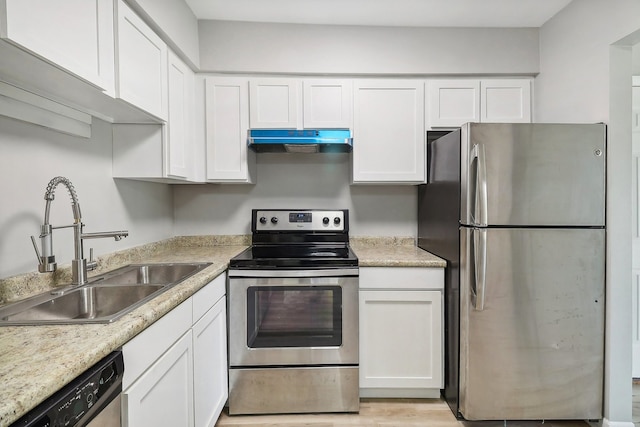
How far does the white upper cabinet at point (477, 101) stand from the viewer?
7.44ft

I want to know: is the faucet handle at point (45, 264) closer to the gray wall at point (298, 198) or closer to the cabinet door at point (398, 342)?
the gray wall at point (298, 198)

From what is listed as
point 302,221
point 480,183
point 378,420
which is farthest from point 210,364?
point 480,183

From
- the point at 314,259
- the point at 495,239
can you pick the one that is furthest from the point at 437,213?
the point at 314,259

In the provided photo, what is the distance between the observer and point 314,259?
195 cm

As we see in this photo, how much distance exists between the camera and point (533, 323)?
5.68 ft

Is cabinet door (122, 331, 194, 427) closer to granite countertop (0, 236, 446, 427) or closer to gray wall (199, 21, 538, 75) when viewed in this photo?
granite countertop (0, 236, 446, 427)

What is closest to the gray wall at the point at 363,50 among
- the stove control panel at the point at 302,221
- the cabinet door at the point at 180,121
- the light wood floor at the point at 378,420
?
the cabinet door at the point at 180,121

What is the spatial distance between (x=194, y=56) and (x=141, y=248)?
4.27 ft

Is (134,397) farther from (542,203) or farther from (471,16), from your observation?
(471,16)

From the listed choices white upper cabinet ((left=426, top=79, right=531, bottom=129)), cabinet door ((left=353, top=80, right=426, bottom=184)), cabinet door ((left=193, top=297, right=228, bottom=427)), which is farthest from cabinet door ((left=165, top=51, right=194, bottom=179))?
white upper cabinet ((left=426, top=79, right=531, bottom=129))

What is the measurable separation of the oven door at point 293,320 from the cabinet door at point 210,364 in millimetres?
76

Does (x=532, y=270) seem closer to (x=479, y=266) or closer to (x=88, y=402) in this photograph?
(x=479, y=266)

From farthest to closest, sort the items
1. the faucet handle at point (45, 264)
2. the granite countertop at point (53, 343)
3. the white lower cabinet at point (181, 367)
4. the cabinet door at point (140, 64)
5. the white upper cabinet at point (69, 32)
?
the cabinet door at point (140, 64), the faucet handle at point (45, 264), the white lower cabinet at point (181, 367), the white upper cabinet at point (69, 32), the granite countertop at point (53, 343)

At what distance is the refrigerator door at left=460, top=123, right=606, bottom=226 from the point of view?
5.57 ft
